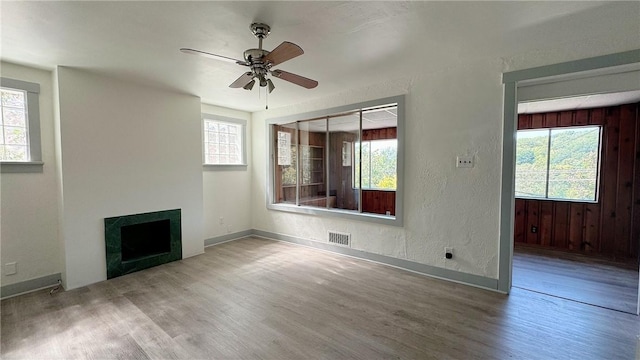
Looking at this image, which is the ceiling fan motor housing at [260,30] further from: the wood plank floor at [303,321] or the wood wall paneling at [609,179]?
the wood wall paneling at [609,179]

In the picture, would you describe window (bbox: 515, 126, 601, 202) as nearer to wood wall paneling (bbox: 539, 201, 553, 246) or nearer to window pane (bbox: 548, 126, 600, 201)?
window pane (bbox: 548, 126, 600, 201)

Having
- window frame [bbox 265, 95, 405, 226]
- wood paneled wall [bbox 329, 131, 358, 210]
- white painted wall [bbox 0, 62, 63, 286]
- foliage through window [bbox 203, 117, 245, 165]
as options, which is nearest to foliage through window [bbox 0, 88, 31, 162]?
white painted wall [bbox 0, 62, 63, 286]

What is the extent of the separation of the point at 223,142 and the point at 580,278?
5.65m

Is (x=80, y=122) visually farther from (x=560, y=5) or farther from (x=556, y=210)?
(x=556, y=210)

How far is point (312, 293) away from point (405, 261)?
4.61 ft

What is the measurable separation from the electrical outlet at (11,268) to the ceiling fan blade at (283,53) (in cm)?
355

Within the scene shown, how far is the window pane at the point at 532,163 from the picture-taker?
189 inches

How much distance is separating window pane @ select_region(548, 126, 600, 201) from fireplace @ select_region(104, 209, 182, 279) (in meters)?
6.34

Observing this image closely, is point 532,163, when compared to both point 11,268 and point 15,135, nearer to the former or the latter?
point 15,135

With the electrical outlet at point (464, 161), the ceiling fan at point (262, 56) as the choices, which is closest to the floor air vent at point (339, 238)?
the electrical outlet at point (464, 161)

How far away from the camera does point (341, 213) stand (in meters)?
4.24

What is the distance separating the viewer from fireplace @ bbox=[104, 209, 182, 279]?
3.42 metres

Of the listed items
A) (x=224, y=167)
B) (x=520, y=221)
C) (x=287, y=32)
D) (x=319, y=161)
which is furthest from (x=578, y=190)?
(x=224, y=167)

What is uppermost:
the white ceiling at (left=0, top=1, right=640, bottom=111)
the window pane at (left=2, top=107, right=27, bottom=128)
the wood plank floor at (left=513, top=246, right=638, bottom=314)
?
the white ceiling at (left=0, top=1, right=640, bottom=111)
